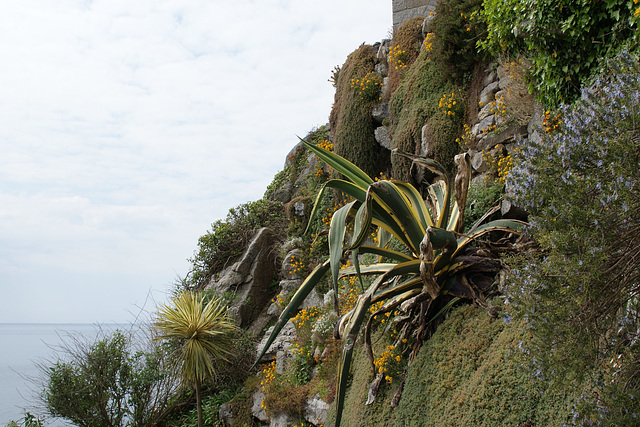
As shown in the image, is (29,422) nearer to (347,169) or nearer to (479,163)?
(347,169)

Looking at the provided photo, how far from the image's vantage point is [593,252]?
6.12ft

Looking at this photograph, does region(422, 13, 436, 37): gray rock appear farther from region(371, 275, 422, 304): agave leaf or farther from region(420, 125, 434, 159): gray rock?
region(371, 275, 422, 304): agave leaf

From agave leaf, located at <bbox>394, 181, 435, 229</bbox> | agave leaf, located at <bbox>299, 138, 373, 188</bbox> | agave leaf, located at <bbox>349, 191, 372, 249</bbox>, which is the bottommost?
agave leaf, located at <bbox>349, 191, 372, 249</bbox>

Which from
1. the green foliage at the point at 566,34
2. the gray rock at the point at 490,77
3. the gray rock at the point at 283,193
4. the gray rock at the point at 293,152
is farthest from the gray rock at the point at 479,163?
the gray rock at the point at 293,152

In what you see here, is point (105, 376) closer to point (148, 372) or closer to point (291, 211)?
point (148, 372)

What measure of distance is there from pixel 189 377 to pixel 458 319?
4733mm

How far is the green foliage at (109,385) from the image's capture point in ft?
23.6

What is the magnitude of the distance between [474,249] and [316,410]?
274 cm

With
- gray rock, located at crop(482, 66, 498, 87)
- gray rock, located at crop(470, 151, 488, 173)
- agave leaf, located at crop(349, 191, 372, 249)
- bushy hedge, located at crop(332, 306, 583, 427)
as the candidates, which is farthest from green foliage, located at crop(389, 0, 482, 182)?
agave leaf, located at crop(349, 191, 372, 249)

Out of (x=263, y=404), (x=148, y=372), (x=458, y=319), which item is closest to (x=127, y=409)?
(x=148, y=372)

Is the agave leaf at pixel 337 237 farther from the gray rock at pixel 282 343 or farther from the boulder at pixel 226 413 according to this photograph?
the boulder at pixel 226 413

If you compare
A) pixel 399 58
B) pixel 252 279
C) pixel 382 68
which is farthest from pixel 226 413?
pixel 382 68

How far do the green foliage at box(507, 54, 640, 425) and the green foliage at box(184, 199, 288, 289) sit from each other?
867cm

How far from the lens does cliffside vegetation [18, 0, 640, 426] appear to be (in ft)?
6.50
